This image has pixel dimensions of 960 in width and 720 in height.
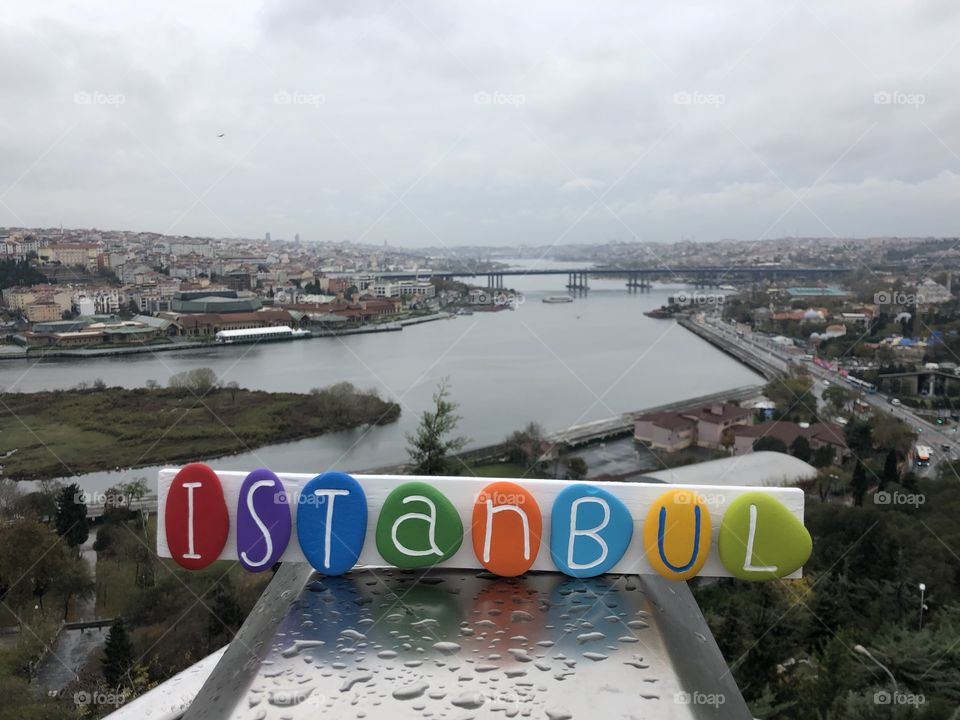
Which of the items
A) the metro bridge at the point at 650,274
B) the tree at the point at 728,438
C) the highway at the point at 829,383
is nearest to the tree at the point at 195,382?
the metro bridge at the point at 650,274

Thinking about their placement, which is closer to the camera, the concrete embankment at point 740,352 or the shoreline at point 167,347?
the shoreline at point 167,347

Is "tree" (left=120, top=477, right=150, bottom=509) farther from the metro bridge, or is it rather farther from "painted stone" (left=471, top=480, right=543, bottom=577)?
"painted stone" (left=471, top=480, right=543, bottom=577)

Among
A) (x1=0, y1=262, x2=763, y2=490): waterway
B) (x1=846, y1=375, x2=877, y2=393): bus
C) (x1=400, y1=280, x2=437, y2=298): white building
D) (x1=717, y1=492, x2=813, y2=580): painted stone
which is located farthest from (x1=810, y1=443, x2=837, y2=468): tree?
(x1=717, y1=492, x2=813, y2=580): painted stone

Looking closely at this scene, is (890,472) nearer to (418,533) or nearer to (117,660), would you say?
(418,533)

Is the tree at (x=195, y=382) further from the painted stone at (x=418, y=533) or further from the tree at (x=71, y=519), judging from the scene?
the painted stone at (x=418, y=533)

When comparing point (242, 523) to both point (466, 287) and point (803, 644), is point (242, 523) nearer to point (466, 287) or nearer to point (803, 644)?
point (803, 644)

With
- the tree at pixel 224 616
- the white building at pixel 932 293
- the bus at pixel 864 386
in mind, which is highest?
the white building at pixel 932 293

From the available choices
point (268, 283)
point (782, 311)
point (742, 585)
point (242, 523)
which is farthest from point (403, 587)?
point (782, 311)

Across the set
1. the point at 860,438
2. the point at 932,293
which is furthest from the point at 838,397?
the point at 932,293
